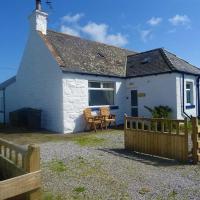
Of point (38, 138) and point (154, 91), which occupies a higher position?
point (154, 91)

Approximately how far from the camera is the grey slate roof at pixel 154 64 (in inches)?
640

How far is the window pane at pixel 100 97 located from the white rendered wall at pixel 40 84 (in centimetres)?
246

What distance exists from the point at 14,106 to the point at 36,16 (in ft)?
23.6

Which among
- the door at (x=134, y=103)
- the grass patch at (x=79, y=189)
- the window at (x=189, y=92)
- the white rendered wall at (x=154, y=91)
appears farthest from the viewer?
the door at (x=134, y=103)

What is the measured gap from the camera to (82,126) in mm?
14945

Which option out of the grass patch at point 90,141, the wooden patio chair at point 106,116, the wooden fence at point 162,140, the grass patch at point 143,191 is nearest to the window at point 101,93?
the wooden patio chair at point 106,116

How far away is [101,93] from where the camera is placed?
16.8 meters

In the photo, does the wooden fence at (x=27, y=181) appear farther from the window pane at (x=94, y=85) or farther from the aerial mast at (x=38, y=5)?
the aerial mast at (x=38, y=5)

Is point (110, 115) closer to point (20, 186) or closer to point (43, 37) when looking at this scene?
point (43, 37)

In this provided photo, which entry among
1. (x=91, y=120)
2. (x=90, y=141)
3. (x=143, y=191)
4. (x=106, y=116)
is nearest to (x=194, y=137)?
(x=143, y=191)

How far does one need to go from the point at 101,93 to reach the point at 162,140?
9051 mm

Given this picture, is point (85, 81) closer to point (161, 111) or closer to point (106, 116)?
point (106, 116)

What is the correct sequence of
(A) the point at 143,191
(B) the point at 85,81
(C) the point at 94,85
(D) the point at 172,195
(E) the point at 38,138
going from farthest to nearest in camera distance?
1. (C) the point at 94,85
2. (B) the point at 85,81
3. (E) the point at 38,138
4. (A) the point at 143,191
5. (D) the point at 172,195

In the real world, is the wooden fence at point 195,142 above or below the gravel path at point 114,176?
above
